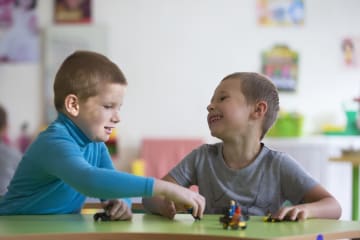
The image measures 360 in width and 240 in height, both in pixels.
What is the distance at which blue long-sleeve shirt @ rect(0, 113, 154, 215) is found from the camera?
5.13 feet

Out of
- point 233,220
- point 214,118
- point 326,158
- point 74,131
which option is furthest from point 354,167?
point 233,220

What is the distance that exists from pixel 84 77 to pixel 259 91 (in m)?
0.54

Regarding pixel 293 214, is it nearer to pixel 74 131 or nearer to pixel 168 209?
pixel 168 209

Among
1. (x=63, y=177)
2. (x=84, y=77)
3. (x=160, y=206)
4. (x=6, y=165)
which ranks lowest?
(x=6, y=165)

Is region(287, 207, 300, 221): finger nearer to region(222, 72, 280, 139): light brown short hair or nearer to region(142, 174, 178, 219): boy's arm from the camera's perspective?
region(142, 174, 178, 219): boy's arm

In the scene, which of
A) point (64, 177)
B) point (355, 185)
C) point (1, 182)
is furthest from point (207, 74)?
point (64, 177)

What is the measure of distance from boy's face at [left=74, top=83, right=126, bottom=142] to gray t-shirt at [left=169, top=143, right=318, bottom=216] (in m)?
0.29

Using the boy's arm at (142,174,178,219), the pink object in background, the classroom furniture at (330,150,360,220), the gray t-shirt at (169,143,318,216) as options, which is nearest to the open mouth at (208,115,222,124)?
the gray t-shirt at (169,143,318,216)

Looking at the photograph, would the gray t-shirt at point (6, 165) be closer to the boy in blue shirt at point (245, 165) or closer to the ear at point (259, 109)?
the boy in blue shirt at point (245, 165)

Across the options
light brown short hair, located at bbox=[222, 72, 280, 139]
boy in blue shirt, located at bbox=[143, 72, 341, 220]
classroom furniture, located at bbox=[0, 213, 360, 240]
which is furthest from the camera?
light brown short hair, located at bbox=[222, 72, 280, 139]

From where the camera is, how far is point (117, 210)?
5.49 ft

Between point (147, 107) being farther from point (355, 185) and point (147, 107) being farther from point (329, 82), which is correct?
point (355, 185)

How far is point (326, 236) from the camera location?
1.48m

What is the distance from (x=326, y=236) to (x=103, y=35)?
4.25 m
